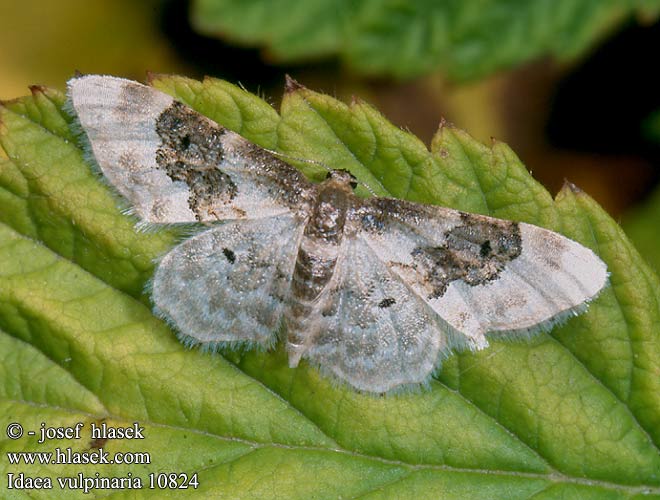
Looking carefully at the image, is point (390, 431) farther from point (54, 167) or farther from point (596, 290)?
point (54, 167)

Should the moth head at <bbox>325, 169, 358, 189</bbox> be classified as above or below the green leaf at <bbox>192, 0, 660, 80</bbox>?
below

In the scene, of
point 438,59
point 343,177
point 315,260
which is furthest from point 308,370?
point 438,59

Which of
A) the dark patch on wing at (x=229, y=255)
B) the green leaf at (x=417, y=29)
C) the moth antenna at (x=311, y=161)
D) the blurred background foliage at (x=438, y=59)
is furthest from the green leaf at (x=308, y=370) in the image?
the green leaf at (x=417, y=29)

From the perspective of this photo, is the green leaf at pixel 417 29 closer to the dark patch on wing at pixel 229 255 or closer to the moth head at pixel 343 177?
the moth head at pixel 343 177

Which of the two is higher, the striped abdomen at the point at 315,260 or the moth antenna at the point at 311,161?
the moth antenna at the point at 311,161

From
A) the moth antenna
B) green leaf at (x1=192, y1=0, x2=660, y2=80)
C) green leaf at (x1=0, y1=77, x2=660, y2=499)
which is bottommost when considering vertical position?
green leaf at (x1=0, y1=77, x2=660, y2=499)

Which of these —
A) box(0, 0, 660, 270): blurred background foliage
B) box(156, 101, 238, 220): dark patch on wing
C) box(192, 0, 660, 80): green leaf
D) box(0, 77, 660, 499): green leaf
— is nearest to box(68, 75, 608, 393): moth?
box(156, 101, 238, 220): dark patch on wing

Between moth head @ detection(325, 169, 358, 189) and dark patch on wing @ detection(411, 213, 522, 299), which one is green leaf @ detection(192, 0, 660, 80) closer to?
moth head @ detection(325, 169, 358, 189)
